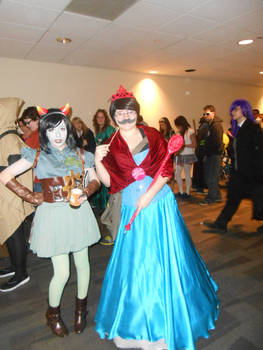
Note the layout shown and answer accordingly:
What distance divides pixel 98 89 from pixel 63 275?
517 cm

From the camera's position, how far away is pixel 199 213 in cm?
431

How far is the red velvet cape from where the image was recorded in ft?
5.09

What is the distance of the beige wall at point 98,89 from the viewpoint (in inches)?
201

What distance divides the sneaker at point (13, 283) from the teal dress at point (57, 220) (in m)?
1.10

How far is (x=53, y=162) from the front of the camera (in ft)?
5.07

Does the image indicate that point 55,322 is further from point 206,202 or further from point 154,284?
point 206,202

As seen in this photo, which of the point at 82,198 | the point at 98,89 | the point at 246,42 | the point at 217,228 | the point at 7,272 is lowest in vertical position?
the point at 7,272

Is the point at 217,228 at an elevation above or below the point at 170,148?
below

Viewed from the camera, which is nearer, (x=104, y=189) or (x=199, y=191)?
(x=104, y=189)

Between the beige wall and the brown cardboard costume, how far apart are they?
2.60 meters

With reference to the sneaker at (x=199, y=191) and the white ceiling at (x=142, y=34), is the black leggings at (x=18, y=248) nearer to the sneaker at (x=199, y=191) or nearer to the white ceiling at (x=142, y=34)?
the white ceiling at (x=142, y=34)

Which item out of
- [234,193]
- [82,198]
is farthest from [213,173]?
[82,198]

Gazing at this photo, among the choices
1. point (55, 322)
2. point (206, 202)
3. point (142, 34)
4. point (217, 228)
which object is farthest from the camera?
point (206, 202)

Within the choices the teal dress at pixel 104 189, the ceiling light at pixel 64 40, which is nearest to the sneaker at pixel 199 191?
the teal dress at pixel 104 189
